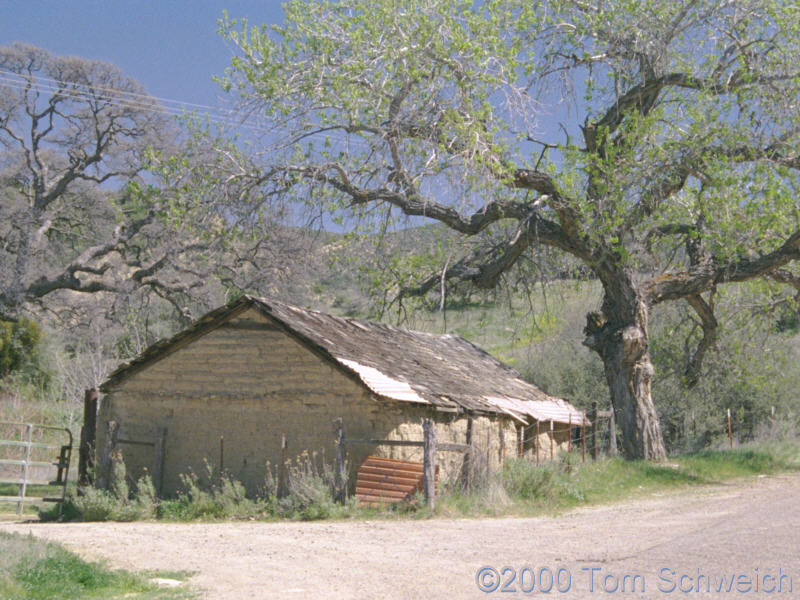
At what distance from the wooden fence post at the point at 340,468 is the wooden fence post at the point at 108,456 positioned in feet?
14.5

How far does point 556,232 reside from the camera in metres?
19.4

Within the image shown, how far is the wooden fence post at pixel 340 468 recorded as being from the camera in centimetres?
1410

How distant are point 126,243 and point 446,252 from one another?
13929 millimetres

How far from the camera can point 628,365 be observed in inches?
762

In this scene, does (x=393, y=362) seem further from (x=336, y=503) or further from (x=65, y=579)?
(x=65, y=579)

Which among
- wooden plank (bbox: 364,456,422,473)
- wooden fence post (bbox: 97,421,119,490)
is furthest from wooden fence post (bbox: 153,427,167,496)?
wooden plank (bbox: 364,456,422,473)

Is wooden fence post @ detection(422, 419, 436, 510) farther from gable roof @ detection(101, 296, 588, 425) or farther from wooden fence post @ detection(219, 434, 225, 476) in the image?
wooden fence post @ detection(219, 434, 225, 476)

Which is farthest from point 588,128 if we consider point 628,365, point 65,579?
point 65,579

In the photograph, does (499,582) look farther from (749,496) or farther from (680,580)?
(749,496)

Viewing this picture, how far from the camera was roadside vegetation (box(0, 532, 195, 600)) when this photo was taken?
7.23 metres

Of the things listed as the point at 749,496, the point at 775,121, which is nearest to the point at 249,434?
the point at 749,496

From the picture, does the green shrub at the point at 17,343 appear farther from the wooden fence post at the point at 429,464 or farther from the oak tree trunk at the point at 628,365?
the wooden fence post at the point at 429,464

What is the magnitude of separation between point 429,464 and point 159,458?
5.36m

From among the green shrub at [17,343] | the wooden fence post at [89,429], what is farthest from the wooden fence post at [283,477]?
the green shrub at [17,343]
